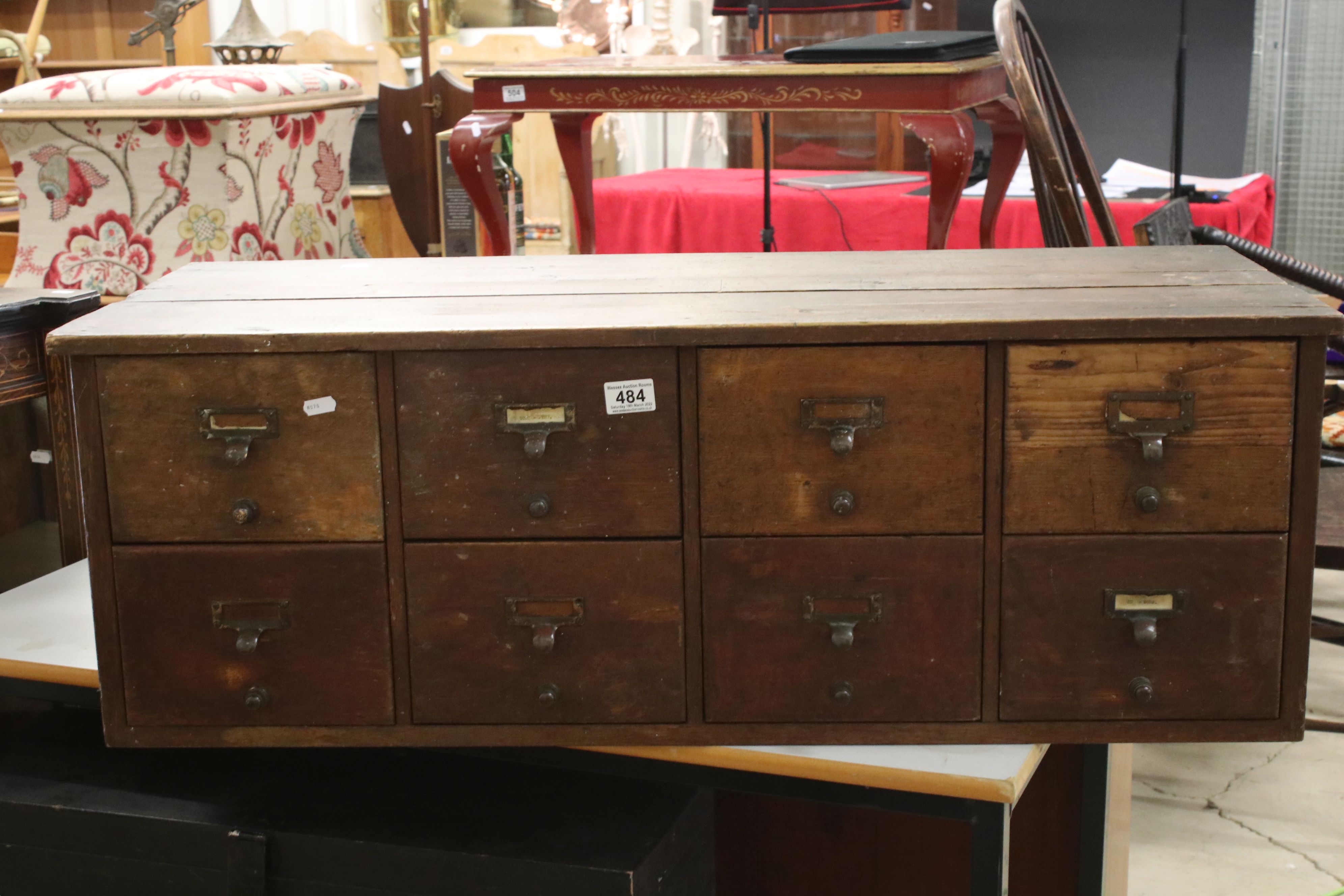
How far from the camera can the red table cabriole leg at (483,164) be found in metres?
2.54

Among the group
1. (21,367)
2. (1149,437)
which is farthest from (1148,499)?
(21,367)

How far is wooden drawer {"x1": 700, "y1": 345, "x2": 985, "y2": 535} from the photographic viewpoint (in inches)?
41.1

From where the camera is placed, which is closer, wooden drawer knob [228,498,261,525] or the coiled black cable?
wooden drawer knob [228,498,261,525]

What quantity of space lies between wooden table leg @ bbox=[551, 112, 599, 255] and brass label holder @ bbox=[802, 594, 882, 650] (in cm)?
184

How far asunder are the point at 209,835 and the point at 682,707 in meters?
0.44

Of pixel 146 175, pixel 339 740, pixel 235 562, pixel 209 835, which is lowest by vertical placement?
pixel 209 835

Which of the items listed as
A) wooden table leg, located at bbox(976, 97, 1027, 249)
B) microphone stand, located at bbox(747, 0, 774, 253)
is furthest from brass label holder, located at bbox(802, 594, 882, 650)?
microphone stand, located at bbox(747, 0, 774, 253)

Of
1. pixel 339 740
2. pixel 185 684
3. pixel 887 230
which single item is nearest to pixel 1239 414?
pixel 339 740

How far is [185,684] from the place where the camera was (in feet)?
3.75

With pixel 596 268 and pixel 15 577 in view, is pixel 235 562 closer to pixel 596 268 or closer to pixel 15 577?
pixel 596 268

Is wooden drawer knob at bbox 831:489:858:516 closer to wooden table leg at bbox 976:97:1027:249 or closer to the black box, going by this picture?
the black box

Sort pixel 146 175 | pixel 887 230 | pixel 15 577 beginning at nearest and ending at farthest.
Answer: pixel 15 577, pixel 146 175, pixel 887 230

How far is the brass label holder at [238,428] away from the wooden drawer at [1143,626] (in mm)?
565

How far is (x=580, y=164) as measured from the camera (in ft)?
9.43
